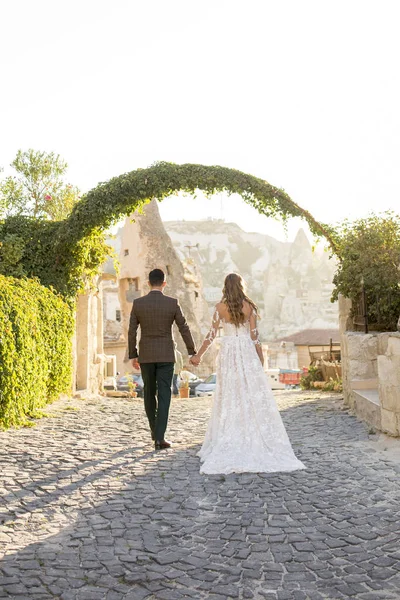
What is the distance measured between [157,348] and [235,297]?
1.07 m

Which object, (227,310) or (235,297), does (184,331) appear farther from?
(235,297)

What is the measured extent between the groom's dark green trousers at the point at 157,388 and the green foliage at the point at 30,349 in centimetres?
200

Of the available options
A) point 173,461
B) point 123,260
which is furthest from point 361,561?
point 123,260

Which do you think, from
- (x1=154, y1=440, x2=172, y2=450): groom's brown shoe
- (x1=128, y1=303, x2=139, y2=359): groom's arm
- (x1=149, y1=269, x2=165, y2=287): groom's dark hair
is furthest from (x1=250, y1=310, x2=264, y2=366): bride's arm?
(x1=154, y1=440, x2=172, y2=450): groom's brown shoe

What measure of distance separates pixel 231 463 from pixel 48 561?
8.70 feet

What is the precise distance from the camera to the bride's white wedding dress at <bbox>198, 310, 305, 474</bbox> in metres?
5.85

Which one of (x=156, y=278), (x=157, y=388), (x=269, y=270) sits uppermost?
(x=269, y=270)

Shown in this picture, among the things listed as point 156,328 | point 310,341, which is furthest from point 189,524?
point 310,341

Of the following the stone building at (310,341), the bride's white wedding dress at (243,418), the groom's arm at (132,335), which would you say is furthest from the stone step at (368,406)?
the stone building at (310,341)

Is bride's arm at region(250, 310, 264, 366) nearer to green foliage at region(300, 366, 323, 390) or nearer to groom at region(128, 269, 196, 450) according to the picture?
groom at region(128, 269, 196, 450)

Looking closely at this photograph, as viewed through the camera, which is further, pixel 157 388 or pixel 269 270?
pixel 269 270

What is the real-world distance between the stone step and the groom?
8.89ft

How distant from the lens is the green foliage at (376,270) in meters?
10.3

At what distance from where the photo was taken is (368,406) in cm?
837
